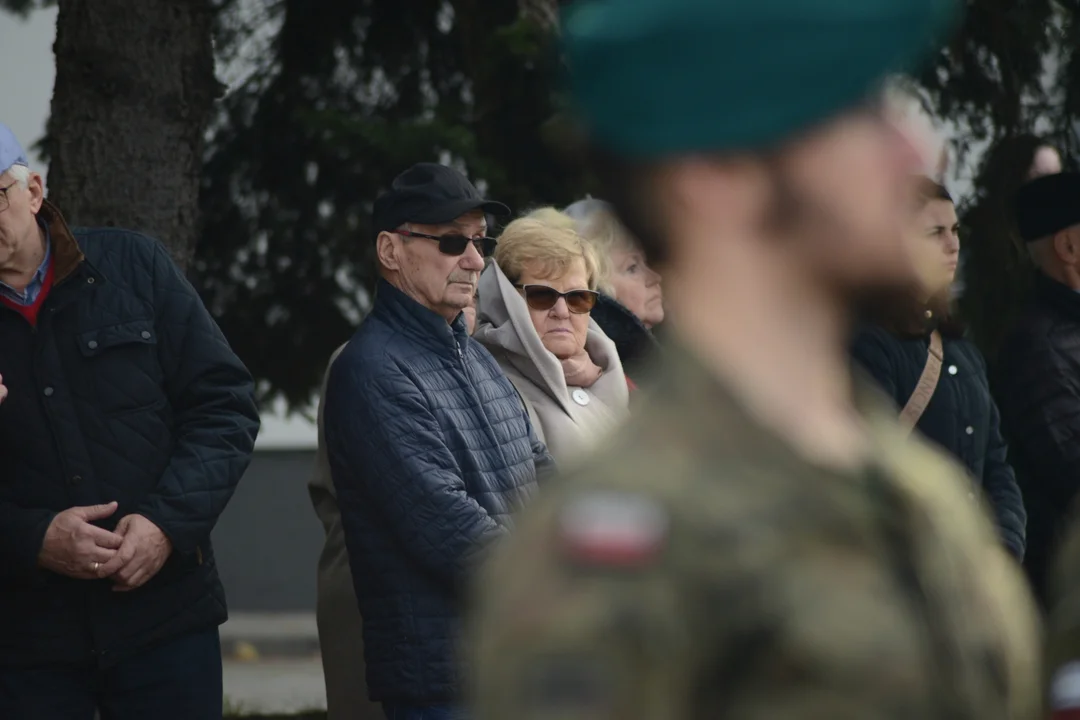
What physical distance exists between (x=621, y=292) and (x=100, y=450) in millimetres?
1916

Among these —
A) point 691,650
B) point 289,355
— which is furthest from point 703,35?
point 289,355

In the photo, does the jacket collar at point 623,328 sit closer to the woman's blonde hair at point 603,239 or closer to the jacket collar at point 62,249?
the woman's blonde hair at point 603,239

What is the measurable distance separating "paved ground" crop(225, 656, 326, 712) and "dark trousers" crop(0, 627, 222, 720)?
16.1 feet

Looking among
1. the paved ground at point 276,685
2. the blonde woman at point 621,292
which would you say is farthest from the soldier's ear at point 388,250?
the paved ground at point 276,685

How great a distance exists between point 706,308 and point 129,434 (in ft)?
10.5

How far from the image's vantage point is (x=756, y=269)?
1177 mm

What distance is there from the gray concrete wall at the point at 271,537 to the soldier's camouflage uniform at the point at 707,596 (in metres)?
13.0

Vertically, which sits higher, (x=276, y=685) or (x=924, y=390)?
(x=924, y=390)

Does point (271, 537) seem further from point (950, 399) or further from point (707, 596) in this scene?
point (707, 596)

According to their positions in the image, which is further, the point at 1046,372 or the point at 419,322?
the point at 1046,372

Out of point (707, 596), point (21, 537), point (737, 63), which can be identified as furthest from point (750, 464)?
point (21, 537)

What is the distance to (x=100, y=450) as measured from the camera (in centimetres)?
417

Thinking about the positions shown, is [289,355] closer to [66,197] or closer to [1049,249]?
[66,197]

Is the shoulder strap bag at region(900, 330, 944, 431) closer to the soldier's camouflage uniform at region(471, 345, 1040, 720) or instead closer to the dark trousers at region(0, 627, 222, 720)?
the dark trousers at region(0, 627, 222, 720)
